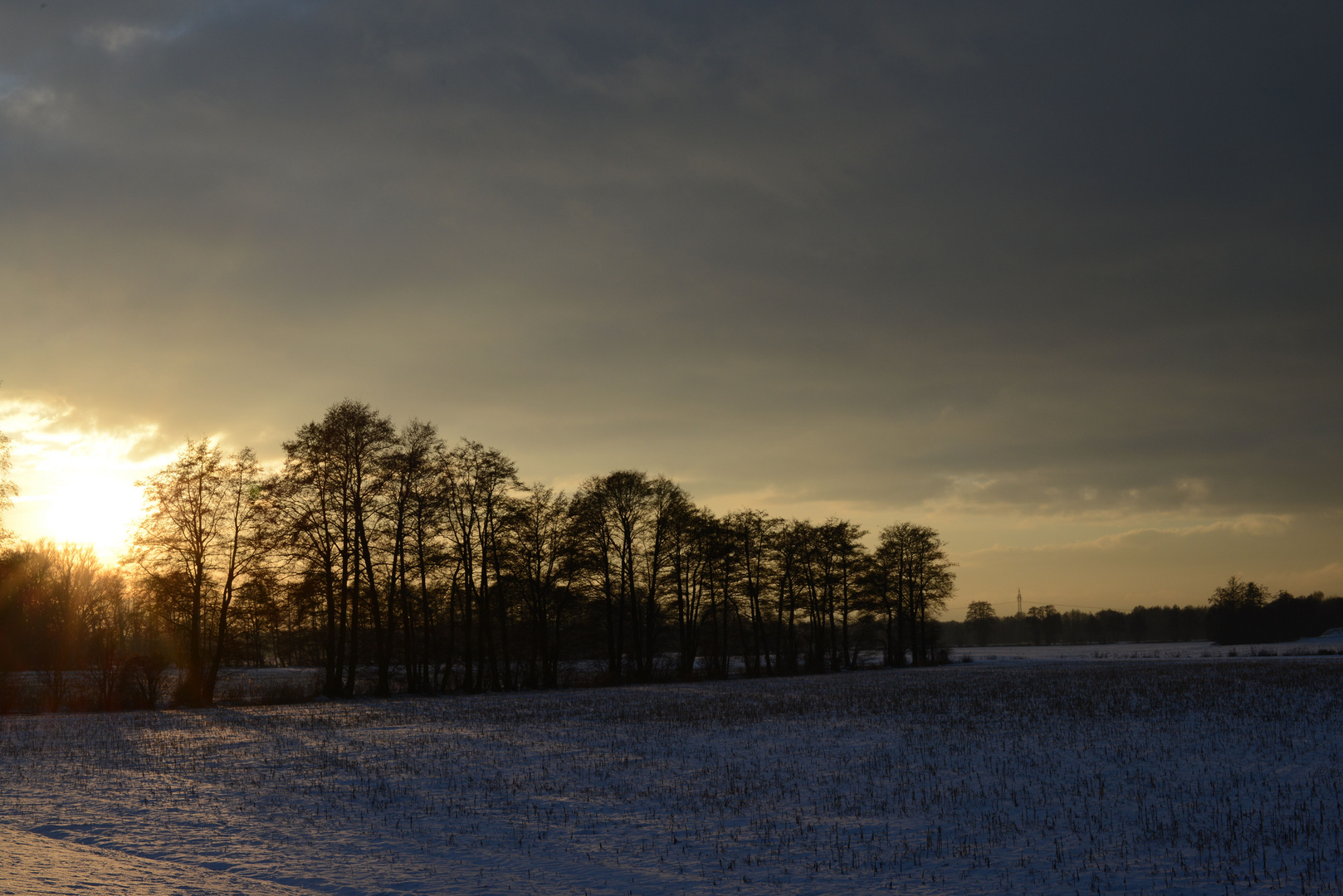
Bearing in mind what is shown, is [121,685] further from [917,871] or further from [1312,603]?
[1312,603]

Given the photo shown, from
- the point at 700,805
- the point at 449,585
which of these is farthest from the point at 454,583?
the point at 700,805

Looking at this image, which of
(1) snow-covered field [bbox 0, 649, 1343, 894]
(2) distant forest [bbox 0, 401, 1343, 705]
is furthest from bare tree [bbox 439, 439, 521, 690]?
(1) snow-covered field [bbox 0, 649, 1343, 894]

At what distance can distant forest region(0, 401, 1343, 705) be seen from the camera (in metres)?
41.2

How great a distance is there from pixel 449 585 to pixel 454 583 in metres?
0.33

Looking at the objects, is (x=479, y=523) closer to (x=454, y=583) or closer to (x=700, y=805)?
(x=454, y=583)

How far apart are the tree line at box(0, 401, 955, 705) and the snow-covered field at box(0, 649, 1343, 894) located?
1375 cm

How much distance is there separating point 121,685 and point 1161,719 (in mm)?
42552

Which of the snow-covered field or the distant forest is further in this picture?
the distant forest

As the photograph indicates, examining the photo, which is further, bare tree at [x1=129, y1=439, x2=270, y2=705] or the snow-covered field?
bare tree at [x1=129, y1=439, x2=270, y2=705]

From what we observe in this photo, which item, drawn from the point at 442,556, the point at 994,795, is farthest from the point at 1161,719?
the point at 442,556

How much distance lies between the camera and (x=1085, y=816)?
1316 centimetres

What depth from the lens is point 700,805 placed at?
14555mm

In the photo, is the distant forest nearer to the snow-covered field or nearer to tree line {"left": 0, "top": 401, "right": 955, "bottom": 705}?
tree line {"left": 0, "top": 401, "right": 955, "bottom": 705}

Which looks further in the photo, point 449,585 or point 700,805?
point 449,585
